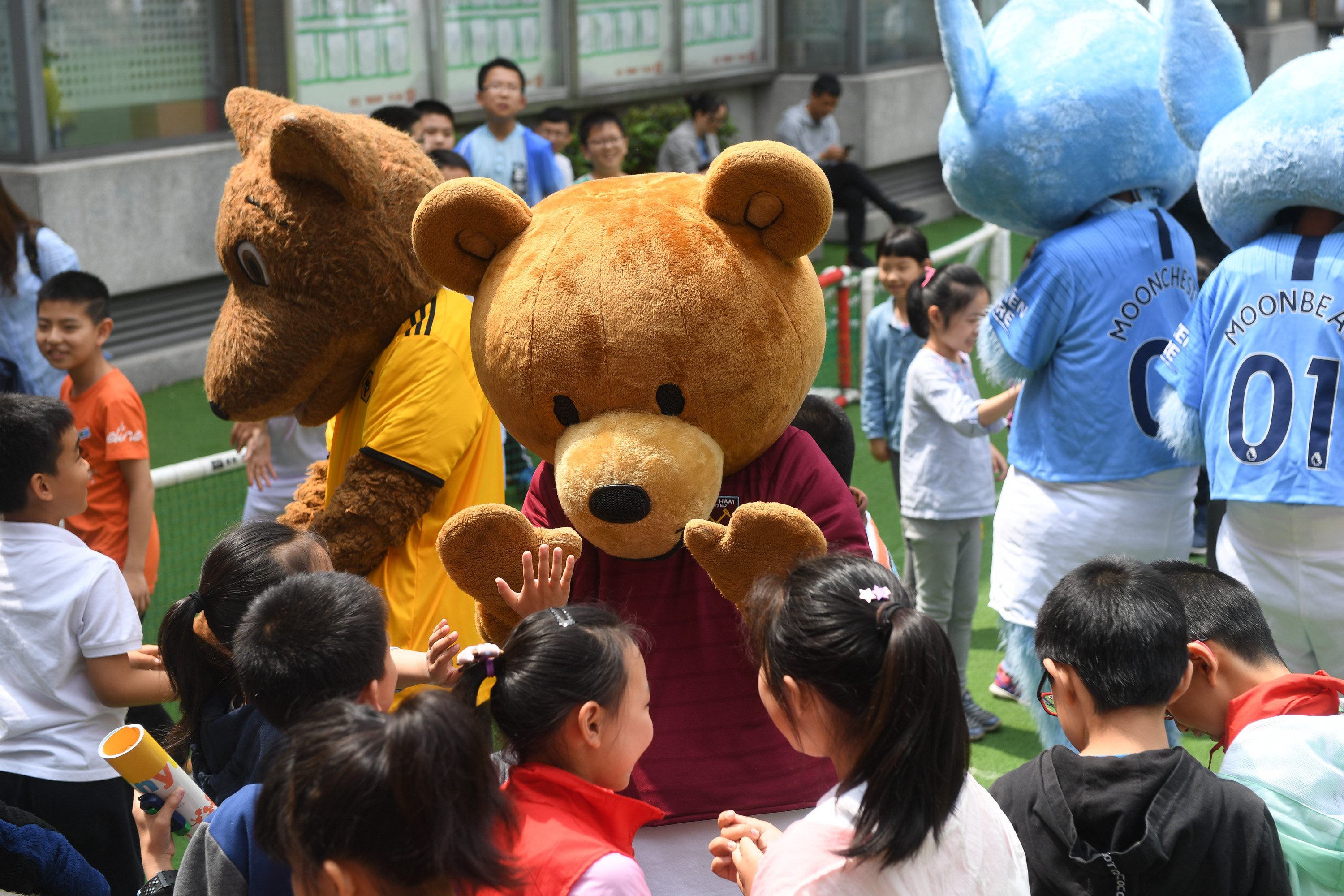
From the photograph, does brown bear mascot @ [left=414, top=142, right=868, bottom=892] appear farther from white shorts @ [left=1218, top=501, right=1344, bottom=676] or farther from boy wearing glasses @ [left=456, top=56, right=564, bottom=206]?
boy wearing glasses @ [left=456, top=56, right=564, bottom=206]

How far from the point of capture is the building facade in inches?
323

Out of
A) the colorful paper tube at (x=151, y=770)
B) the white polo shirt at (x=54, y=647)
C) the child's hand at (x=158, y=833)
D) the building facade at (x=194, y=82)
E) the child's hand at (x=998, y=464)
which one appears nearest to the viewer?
the colorful paper tube at (x=151, y=770)

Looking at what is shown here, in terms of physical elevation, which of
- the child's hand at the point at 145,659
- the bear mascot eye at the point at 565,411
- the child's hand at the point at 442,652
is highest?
the bear mascot eye at the point at 565,411

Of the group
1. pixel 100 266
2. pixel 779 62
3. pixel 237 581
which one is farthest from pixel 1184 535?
pixel 779 62

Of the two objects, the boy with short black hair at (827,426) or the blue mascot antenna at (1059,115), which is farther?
the blue mascot antenna at (1059,115)

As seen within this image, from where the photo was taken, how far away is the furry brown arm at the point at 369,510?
3236 mm

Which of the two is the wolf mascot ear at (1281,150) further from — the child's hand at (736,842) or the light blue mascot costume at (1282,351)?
the child's hand at (736,842)

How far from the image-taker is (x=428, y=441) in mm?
3236

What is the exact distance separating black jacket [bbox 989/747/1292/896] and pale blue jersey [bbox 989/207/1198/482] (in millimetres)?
1825

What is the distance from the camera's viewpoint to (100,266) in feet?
27.9

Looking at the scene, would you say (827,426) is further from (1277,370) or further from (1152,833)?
(1152,833)

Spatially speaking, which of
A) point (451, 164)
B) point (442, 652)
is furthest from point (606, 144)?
point (442, 652)

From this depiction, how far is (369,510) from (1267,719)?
2.07 metres

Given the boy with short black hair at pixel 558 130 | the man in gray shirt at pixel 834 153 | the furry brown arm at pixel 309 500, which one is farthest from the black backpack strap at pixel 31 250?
the man in gray shirt at pixel 834 153
